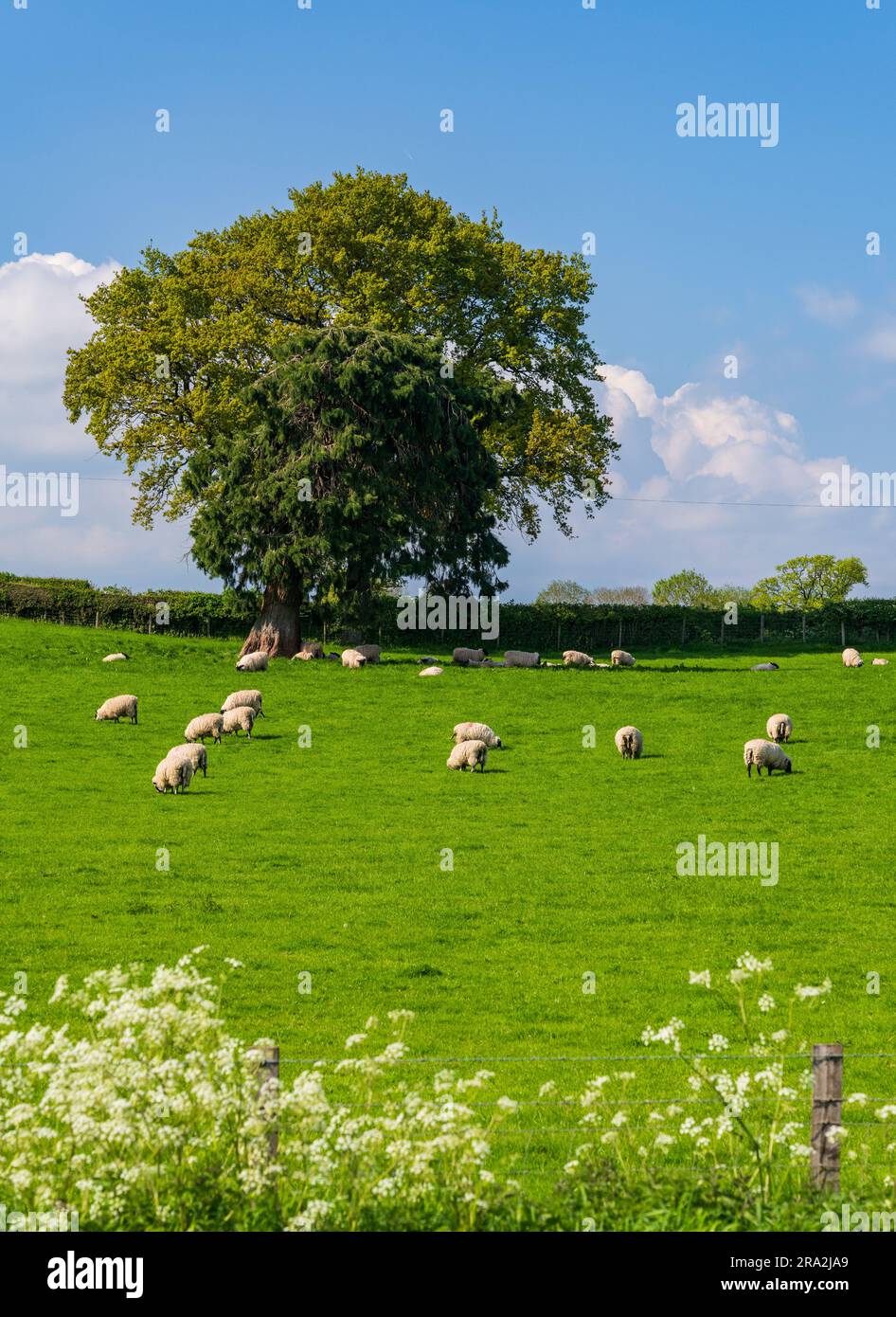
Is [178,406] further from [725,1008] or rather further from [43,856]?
[725,1008]

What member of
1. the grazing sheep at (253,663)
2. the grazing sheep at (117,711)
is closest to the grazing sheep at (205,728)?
the grazing sheep at (117,711)

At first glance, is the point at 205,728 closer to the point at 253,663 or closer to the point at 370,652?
the point at 253,663

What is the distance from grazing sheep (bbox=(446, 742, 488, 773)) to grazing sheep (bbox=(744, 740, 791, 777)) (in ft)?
23.6

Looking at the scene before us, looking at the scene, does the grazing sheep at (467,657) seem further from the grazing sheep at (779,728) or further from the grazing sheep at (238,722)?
the grazing sheep at (779,728)

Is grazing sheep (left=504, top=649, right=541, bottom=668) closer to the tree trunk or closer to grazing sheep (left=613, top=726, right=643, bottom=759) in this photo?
the tree trunk

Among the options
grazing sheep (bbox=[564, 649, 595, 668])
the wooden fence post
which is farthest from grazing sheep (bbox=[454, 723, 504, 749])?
the wooden fence post

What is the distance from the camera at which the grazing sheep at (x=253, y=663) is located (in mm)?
52594

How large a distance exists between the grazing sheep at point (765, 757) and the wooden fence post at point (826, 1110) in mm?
24949

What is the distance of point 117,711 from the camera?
4275 cm

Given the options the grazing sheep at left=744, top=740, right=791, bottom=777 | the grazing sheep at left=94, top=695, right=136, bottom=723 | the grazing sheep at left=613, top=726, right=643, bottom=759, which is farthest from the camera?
the grazing sheep at left=94, top=695, right=136, bottom=723

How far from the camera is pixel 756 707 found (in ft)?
149

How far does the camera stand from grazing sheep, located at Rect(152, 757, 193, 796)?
1312 inches

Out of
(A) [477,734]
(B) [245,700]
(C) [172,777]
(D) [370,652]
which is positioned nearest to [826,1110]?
(C) [172,777]
